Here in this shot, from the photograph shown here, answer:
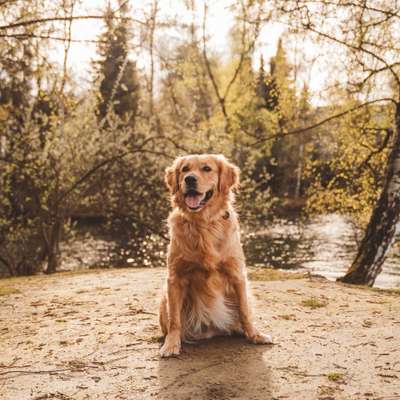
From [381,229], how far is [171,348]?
5591 mm

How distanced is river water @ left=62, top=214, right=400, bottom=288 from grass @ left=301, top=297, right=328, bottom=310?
25.4ft

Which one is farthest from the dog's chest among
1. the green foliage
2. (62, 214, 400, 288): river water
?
(62, 214, 400, 288): river water

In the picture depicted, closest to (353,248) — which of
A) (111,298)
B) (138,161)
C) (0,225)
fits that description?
(138,161)

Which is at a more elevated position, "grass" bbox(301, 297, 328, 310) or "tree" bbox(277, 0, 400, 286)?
"tree" bbox(277, 0, 400, 286)

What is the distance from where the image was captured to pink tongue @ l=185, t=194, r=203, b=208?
13.6ft

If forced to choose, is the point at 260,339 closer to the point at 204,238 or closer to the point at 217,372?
the point at 217,372

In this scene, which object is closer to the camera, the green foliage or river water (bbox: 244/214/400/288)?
the green foliage

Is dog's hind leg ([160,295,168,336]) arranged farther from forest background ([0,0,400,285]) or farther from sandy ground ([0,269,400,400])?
forest background ([0,0,400,285])

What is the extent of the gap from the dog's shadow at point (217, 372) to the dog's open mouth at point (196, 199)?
3.87 ft

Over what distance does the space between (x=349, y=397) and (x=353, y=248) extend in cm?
1589

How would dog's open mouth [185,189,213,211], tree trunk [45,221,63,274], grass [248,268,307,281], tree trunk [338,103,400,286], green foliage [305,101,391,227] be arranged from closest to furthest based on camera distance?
dog's open mouth [185,189,213,211], grass [248,268,307,281], tree trunk [338,103,400,286], green foliage [305,101,391,227], tree trunk [45,221,63,274]

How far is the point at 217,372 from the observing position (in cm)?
335

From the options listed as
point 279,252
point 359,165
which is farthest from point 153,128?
point 359,165

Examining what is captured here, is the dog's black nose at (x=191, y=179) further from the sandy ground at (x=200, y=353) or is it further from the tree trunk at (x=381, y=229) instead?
the tree trunk at (x=381, y=229)
